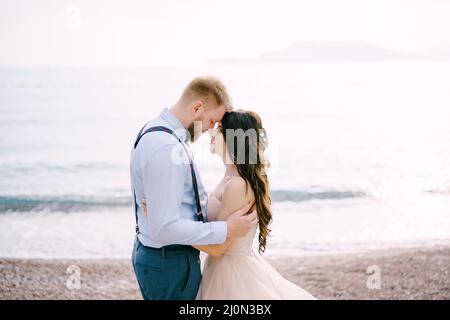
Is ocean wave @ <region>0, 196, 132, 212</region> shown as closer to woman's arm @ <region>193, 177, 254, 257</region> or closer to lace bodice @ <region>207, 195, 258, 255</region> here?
lace bodice @ <region>207, 195, 258, 255</region>

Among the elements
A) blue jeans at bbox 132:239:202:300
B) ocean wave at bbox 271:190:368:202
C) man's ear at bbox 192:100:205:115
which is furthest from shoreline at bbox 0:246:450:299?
ocean wave at bbox 271:190:368:202

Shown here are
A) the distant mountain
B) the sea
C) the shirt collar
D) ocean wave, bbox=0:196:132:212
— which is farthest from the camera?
the distant mountain

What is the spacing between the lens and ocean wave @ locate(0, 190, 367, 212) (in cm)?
1090

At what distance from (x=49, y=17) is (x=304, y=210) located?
13.4 m

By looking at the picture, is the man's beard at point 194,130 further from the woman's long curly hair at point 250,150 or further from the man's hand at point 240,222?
the man's hand at point 240,222

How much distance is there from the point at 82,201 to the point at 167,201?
963cm

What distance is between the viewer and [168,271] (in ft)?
8.34

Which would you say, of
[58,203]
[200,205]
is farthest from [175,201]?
[58,203]

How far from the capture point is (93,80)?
85.7ft

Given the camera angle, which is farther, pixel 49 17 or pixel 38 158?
pixel 49 17

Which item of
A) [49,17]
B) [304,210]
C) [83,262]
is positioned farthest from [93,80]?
[83,262]

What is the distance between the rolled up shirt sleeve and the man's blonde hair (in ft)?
1.04

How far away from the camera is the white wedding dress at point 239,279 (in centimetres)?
268
